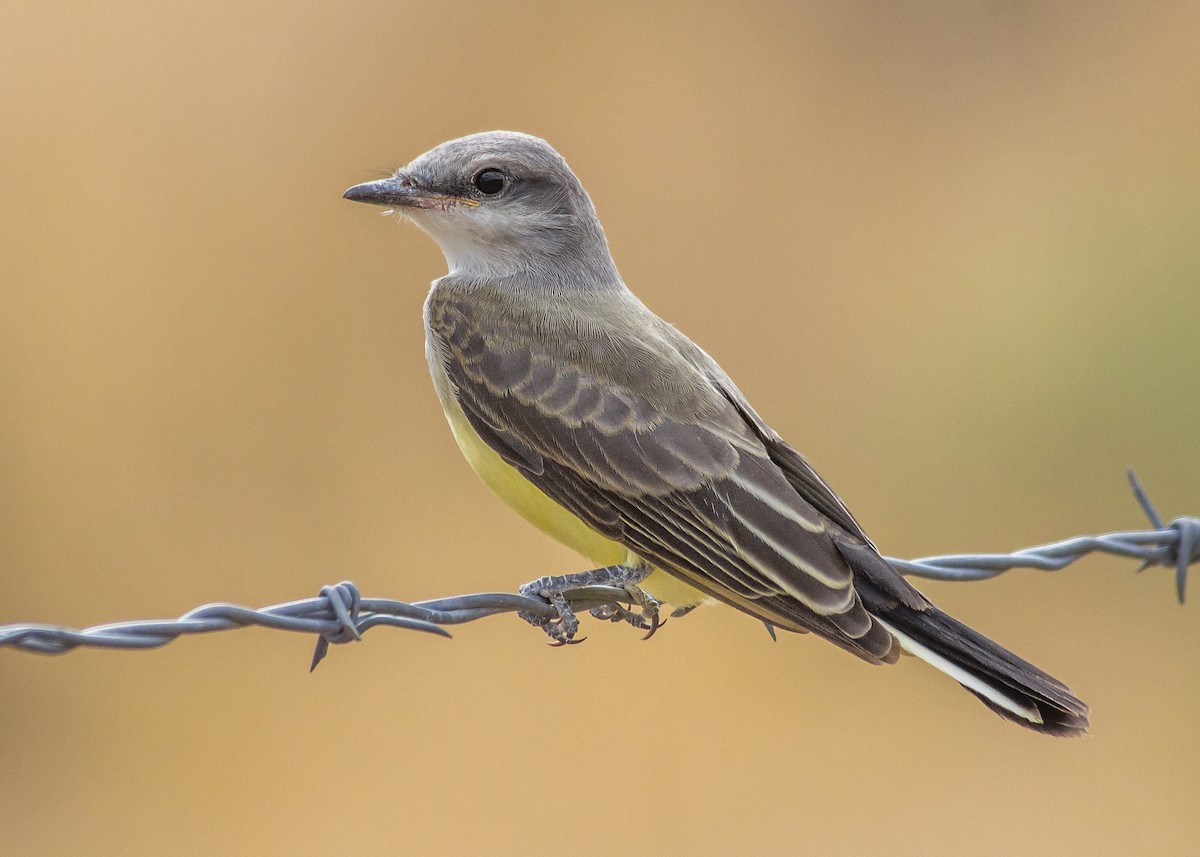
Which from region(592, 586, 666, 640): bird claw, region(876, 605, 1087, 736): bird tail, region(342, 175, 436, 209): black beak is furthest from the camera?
region(342, 175, 436, 209): black beak

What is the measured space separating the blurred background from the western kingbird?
3346 millimetres

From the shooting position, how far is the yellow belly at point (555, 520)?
4906mm

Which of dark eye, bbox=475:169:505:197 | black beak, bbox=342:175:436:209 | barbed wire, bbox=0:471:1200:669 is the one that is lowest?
barbed wire, bbox=0:471:1200:669

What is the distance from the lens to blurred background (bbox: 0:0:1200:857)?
841 centimetres

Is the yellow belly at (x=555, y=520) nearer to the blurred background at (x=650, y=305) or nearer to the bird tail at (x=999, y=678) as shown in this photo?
the bird tail at (x=999, y=678)

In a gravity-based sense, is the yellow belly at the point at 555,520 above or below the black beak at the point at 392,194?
below

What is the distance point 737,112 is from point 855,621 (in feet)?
23.1

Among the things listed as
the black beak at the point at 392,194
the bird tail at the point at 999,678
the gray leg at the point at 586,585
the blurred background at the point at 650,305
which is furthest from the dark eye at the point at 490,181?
the blurred background at the point at 650,305

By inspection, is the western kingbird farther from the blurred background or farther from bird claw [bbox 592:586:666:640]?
the blurred background

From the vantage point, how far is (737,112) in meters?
10.8

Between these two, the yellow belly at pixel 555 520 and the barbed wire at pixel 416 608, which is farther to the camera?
the yellow belly at pixel 555 520

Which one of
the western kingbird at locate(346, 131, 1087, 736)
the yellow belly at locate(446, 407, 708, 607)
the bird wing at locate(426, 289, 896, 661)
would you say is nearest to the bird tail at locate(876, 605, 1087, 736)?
the western kingbird at locate(346, 131, 1087, 736)

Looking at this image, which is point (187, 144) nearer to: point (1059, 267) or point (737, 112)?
point (737, 112)

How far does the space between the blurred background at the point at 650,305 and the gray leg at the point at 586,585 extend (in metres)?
3.28
